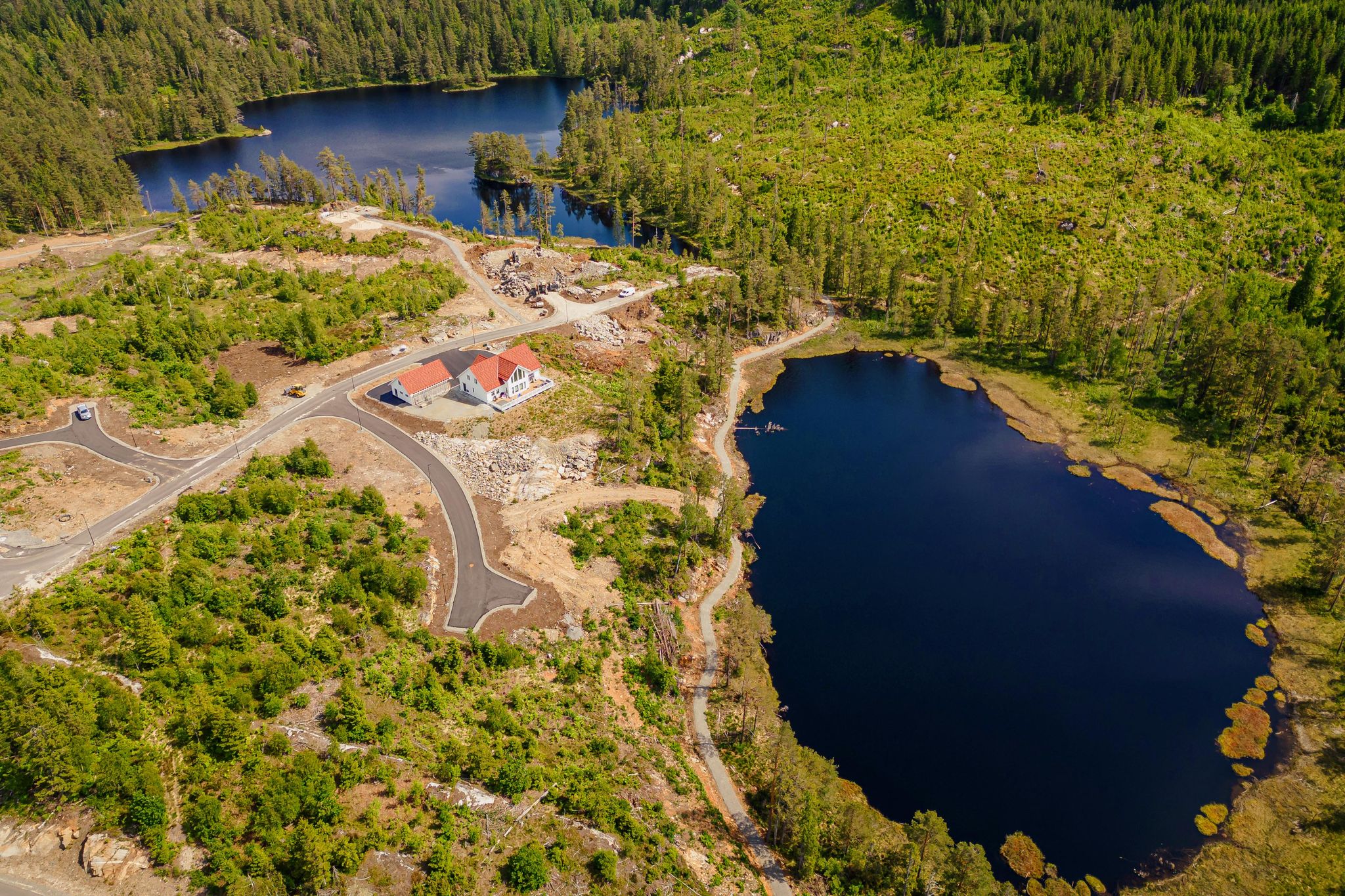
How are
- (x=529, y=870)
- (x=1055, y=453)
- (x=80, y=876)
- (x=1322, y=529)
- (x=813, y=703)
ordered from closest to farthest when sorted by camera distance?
(x=80, y=876) < (x=529, y=870) < (x=813, y=703) < (x=1322, y=529) < (x=1055, y=453)

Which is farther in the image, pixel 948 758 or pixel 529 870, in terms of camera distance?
pixel 948 758

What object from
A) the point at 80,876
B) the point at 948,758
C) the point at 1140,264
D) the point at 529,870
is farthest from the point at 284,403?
the point at 1140,264

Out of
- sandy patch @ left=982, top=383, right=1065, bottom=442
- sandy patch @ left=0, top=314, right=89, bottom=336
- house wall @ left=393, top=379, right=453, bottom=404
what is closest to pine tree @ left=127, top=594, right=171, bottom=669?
house wall @ left=393, top=379, right=453, bottom=404

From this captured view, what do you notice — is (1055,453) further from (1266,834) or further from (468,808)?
(468,808)

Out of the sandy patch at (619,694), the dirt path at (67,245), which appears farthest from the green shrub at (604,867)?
the dirt path at (67,245)

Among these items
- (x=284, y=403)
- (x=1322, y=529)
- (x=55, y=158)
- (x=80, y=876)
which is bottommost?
(x=1322, y=529)

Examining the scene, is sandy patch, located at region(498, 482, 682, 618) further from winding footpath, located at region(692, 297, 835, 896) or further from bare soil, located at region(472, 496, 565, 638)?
winding footpath, located at region(692, 297, 835, 896)
